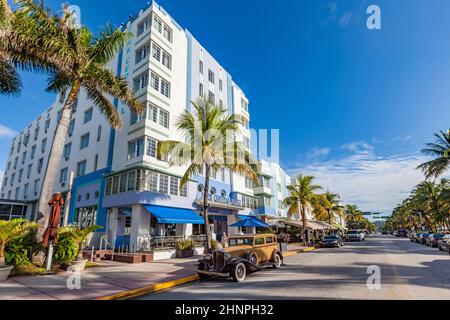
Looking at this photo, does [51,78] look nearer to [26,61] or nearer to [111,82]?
[26,61]

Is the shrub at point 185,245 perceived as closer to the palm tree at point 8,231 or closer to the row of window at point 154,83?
the palm tree at point 8,231

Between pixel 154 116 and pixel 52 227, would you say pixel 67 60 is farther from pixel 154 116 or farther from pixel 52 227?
pixel 154 116

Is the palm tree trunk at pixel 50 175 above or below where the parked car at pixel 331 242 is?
above

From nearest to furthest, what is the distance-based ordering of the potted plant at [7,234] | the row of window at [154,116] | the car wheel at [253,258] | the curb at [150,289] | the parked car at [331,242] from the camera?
the curb at [150,289]
the potted plant at [7,234]
the car wheel at [253,258]
the row of window at [154,116]
the parked car at [331,242]

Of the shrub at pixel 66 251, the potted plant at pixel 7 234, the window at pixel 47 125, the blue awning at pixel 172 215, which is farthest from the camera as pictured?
the window at pixel 47 125

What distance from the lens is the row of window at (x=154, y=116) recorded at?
2097 cm

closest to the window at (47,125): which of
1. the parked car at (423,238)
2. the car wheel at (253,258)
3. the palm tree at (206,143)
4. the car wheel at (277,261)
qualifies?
the palm tree at (206,143)

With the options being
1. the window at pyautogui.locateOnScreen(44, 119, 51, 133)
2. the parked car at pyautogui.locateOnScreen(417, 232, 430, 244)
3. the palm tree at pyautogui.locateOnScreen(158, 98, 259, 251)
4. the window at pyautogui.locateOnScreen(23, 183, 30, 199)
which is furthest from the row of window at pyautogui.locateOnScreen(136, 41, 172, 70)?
the parked car at pyautogui.locateOnScreen(417, 232, 430, 244)

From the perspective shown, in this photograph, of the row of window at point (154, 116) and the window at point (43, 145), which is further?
the window at point (43, 145)

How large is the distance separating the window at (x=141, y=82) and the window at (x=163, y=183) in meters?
7.78

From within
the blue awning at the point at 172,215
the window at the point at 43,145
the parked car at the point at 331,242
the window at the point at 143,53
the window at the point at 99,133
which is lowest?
the parked car at the point at 331,242

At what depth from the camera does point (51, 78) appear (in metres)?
15.7
